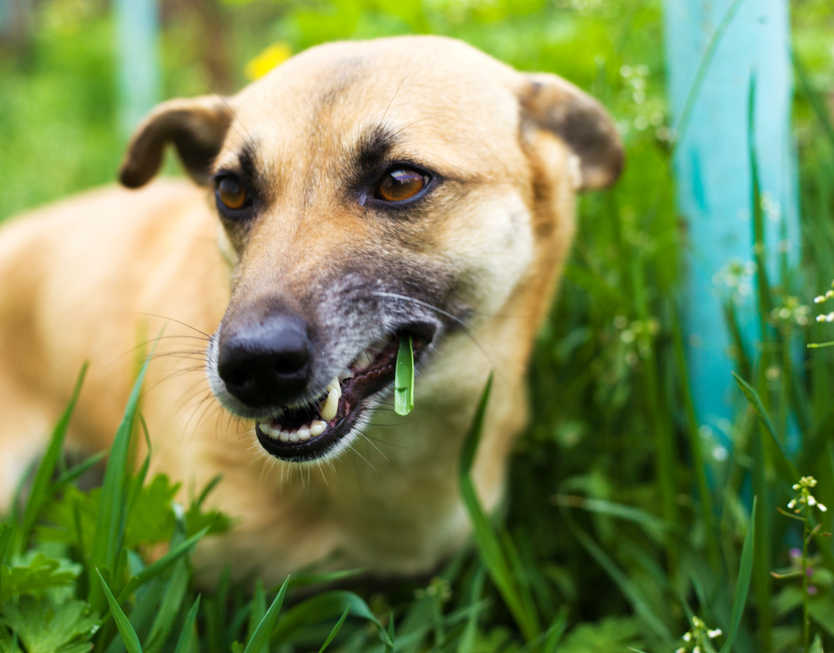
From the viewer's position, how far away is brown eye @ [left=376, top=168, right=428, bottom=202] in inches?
80.5

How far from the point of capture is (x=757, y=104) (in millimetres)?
2357

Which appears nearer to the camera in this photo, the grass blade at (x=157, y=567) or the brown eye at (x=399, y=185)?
the grass blade at (x=157, y=567)

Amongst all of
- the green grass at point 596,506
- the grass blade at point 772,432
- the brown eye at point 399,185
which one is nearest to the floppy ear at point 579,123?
the green grass at point 596,506

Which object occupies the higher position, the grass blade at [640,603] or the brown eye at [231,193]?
the brown eye at [231,193]

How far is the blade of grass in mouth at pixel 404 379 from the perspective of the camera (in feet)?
5.93

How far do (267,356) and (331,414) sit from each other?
0.30m

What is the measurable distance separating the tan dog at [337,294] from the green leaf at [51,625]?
20.4 inches

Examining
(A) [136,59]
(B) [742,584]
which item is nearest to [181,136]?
(B) [742,584]

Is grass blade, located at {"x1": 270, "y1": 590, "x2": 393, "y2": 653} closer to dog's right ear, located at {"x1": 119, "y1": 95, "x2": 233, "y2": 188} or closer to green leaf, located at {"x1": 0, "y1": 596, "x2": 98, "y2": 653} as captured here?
green leaf, located at {"x1": 0, "y1": 596, "x2": 98, "y2": 653}

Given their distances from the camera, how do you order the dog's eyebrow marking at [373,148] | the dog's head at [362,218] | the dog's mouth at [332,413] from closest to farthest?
the dog's head at [362,218]
the dog's mouth at [332,413]
the dog's eyebrow marking at [373,148]

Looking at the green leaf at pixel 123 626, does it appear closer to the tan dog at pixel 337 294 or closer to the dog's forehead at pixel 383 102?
the tan dog at pixel 337 294

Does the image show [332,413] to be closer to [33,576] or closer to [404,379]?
[404,379]

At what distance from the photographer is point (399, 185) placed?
80.7 inches

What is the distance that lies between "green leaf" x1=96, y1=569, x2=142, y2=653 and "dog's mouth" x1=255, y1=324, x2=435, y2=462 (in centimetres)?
47
